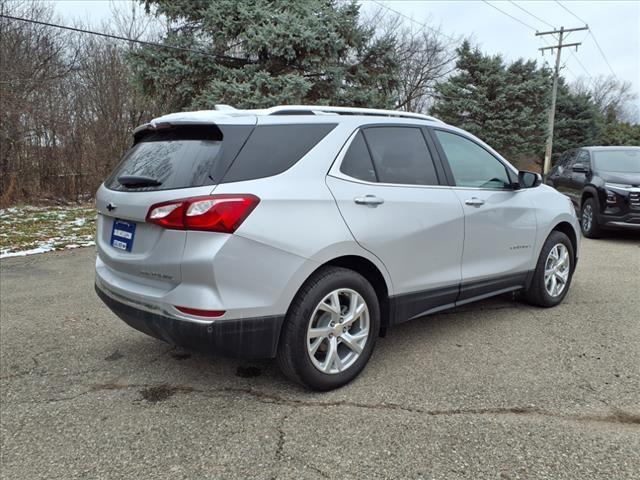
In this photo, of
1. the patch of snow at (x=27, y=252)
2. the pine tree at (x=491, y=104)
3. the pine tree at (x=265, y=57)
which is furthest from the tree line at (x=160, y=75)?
the pine tree at (x=491, y=104)

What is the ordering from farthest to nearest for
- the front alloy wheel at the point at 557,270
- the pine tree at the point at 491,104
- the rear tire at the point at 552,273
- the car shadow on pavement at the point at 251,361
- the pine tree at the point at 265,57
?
the pine tree at the point at 491,104, the pine tree at the point at 265,57, the front alloy wheel at the point at 557,270, the rear tire at the point at 552,273, the car shadow on pavement at the point at 251,361

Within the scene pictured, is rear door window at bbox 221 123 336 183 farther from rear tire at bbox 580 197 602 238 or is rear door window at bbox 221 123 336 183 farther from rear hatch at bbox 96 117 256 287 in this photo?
rear tire at bbox 580 197 602 238

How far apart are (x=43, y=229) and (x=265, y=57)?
22.0 feet

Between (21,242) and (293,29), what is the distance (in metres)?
7.67

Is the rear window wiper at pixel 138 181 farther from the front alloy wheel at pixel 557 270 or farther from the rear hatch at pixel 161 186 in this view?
the front alloy wheel at pixel 557 270

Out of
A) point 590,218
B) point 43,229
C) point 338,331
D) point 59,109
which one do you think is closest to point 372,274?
point 338,331

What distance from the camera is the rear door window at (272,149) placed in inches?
106

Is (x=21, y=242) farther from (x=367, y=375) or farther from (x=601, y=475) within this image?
(x=601, y=475)

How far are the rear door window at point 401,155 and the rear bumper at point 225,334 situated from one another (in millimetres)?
1252

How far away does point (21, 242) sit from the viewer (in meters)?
8.16

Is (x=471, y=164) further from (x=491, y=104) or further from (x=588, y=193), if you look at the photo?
(x=491, y=104)

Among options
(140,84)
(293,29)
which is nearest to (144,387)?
(293,29)

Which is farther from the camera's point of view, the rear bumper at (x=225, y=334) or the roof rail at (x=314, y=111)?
the roof rail at (x=314, y=111)

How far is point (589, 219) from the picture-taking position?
8547mm
